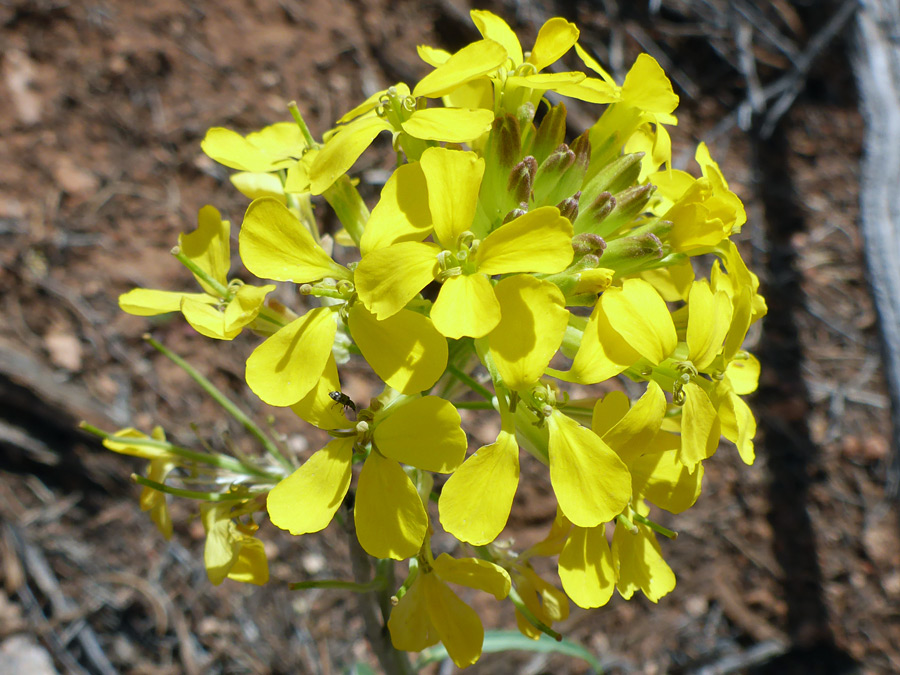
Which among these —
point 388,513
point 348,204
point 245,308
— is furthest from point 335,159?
point 388,513

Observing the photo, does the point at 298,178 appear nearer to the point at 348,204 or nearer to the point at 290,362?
the point at 348,204

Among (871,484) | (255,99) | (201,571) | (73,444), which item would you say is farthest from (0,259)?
(871,484)

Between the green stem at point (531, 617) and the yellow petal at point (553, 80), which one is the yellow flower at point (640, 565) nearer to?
the green stem at point (531, 617)

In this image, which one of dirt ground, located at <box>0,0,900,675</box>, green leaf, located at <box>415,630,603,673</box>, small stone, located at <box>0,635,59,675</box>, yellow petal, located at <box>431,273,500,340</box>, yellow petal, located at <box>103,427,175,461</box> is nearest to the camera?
yellow petal, located at <box>431,273,500,340</box>

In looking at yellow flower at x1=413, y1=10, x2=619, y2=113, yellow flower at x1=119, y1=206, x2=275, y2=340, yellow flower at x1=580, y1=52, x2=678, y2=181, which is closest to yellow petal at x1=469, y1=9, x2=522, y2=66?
yellow flower at x1=413, y1=10, x2=619, y2=113

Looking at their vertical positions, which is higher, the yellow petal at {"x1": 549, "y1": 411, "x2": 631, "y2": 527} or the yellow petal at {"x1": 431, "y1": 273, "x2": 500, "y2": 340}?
the yellow petal at {"x1": 431, "y1": 273, "x2": 500, "y2": 340}

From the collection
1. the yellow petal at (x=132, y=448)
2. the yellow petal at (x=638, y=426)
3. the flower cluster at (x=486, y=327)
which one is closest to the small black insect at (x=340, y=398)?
the flower cluster at (x=486, y=327)

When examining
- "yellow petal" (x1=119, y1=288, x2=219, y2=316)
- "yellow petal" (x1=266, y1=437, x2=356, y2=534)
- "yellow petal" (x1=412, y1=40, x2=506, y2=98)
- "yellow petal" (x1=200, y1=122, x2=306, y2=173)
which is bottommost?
"yellow petal" (x1=266, y1=437, x2=356, y2=534)

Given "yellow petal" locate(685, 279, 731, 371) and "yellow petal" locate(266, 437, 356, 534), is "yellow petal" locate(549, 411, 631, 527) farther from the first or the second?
"yellow petal" locate(266, 437, 356, 534)
